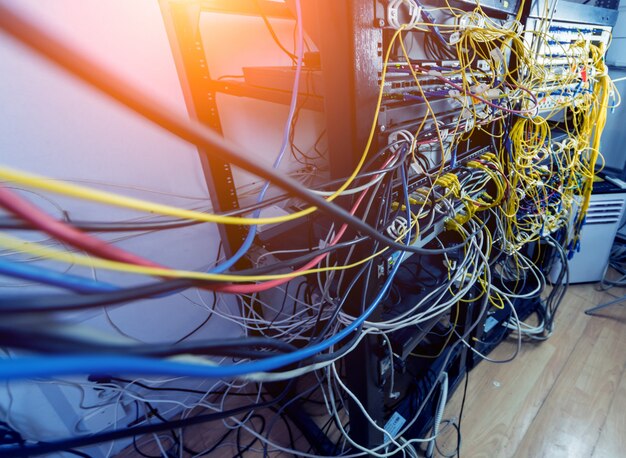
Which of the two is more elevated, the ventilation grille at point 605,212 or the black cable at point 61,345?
the black cable at point 61,345

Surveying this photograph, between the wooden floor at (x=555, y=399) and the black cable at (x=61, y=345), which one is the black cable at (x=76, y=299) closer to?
the black cable at (x=61, y=345)

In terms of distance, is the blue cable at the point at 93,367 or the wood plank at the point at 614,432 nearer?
the blue cable at the point at 93,367

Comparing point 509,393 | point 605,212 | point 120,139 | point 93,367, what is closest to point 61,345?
point 93,367

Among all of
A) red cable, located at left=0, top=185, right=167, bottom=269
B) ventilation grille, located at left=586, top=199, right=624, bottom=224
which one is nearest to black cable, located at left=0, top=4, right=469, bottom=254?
red cable, located at left=0, top=185, right=167, bottom=269

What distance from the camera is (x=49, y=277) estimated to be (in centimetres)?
19

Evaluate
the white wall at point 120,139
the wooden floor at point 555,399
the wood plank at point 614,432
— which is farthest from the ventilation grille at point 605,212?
the white wall at point 120,139

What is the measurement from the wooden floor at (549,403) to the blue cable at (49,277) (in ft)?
3.43

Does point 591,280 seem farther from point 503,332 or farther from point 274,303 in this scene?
point 274,303

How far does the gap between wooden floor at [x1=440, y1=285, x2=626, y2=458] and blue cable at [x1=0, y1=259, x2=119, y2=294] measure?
1157 millimetres

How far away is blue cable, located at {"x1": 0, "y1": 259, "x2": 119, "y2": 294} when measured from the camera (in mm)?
175

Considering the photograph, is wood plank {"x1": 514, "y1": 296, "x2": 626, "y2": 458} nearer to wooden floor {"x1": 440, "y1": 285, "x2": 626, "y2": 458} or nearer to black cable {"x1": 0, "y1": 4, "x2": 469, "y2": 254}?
wooden floor {"x1": 440, "y1": 285, "x2": 626, "y2": 458}

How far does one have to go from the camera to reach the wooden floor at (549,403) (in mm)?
941

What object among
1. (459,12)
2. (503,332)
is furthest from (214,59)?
(503,332)

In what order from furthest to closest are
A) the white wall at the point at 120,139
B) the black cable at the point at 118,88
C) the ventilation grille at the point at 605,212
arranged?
the ventilation grille at the point at 605,212, the white wall at the point at 120,139, the black cable at the point at 118,88
